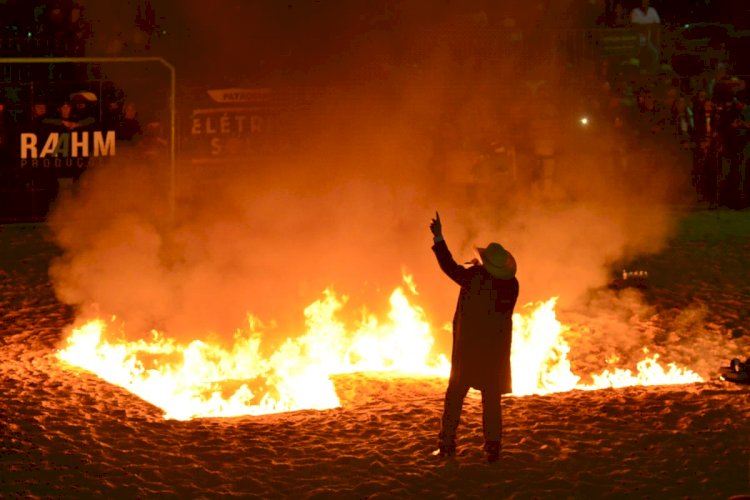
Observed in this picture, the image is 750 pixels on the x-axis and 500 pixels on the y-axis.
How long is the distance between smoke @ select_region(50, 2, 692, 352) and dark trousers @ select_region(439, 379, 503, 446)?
2.68m

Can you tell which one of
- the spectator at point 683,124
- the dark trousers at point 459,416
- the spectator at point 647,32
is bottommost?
the dark trousers at point 459,416

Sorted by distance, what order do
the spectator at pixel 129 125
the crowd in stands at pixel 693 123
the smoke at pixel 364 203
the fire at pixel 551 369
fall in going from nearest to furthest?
1. the fire at pixel 551 369
2. the smoke at pixel 364 203
3. the spectator at pixel 129 125
4. the crowd in stands at pixel 693 123

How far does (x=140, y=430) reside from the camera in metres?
5.88

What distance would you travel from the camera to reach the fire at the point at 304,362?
6477mm

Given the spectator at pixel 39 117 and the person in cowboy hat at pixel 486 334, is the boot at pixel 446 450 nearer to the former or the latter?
the person in cowboy hat at pixel 486 334

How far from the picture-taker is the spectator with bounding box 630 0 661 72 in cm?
1767

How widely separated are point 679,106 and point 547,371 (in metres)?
11.3

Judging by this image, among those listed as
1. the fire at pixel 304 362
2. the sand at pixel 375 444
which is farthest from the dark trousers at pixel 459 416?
the fire at pixel 304 362

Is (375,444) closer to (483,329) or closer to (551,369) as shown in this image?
(483,329)

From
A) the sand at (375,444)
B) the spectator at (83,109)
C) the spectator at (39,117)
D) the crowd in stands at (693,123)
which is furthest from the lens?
the crowd in stands at (693,123)

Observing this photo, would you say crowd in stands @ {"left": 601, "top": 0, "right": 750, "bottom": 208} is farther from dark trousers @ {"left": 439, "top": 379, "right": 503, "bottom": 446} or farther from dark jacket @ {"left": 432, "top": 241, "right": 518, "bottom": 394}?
dark trousers @ {"left": 439, "top": 379, "right": 503, "bottom": 446}

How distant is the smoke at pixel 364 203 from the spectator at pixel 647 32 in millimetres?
2107

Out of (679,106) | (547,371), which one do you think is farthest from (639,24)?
(547,371)

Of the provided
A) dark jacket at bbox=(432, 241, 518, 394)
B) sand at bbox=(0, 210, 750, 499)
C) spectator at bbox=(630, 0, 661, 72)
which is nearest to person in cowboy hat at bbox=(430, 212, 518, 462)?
dark jacket at bbox=(432, 241, 518, 394)
